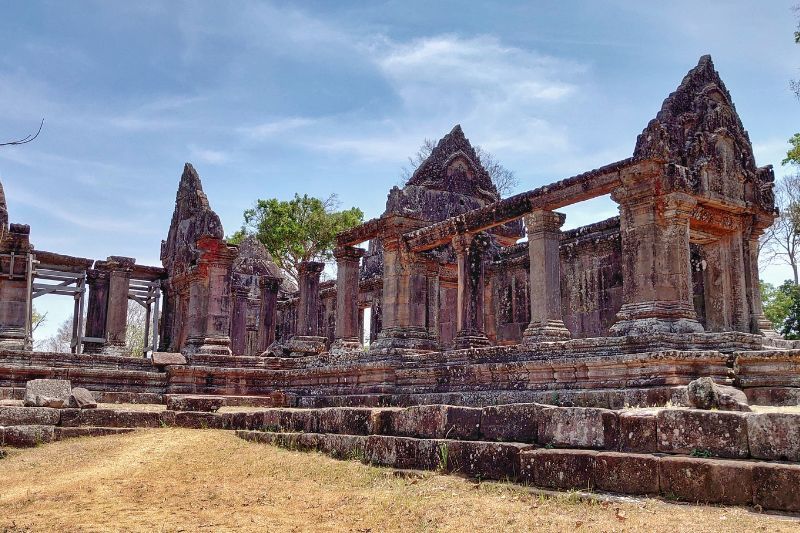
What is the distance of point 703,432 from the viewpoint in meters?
5.87

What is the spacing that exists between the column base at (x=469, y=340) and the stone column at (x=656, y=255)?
3.94m

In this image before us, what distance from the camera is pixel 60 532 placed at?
5.70 metres

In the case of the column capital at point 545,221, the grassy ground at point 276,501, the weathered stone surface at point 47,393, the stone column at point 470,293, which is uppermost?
the column capital at point 545,221

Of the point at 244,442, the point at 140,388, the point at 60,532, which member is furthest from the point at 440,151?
the point at 60,532

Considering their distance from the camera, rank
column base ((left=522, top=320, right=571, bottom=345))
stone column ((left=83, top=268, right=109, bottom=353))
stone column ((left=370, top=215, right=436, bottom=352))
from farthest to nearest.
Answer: stone column ((left=83, top=268, right=109, bottom=353))
stone column ((left=370, top=215, right=436, bottom=352))
column base ((left=522, top=320, right=571, bottom=345))

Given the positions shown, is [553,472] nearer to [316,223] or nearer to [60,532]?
[60,532]

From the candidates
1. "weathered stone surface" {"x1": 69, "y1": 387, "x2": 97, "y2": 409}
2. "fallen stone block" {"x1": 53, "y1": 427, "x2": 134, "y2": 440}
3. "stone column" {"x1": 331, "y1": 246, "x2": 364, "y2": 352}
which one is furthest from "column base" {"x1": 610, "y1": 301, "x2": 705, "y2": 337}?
"weathered stone surface" {"x1": 69, "y1": 387, "x2": 97, "y2": 409}

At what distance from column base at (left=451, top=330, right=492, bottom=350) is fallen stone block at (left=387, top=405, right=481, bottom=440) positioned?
21.2 ft

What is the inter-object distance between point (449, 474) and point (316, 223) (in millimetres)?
30706

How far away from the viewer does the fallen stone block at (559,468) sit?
626 centimetres

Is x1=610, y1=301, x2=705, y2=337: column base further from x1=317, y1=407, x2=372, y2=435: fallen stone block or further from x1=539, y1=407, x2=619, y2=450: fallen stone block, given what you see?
x1=539, y1=407, x2=619, y2=450: fallen stone block

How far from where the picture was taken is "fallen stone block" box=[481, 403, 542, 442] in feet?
23.7

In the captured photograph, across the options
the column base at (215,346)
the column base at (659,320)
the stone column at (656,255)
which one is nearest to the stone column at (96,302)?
the column base at (215,346)

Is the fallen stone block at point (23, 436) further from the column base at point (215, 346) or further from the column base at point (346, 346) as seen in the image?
the column base at point (346, 346)
